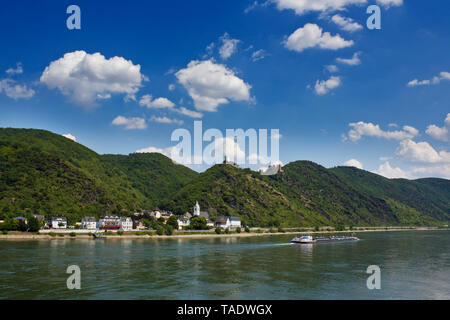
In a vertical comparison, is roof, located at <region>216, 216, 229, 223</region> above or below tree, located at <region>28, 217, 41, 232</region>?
below

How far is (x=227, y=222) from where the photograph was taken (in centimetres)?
18350

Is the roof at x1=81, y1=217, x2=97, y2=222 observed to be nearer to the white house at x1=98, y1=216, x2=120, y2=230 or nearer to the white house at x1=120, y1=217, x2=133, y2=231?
the white house at x1=98, y1=216, x2=120, y2=230

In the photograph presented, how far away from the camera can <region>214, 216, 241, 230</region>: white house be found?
182 metres

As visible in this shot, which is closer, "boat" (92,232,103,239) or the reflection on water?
the reflection on water

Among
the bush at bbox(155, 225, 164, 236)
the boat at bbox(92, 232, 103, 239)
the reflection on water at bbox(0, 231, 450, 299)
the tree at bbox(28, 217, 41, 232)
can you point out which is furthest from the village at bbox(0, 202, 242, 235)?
the reflection on water at bbox(0, 231, 450, 299)

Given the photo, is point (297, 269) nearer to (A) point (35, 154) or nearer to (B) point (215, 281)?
(B) point (215, 281)

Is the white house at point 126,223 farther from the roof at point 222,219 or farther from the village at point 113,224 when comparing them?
the roof at point 222,219

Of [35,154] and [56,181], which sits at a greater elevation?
[35,154]

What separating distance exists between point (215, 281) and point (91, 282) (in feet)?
47.7

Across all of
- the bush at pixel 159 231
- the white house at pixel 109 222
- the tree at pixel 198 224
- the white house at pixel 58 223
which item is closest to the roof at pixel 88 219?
the white house at pixel 109 222

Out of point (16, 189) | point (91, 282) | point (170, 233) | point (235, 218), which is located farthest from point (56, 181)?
point (91, 282)

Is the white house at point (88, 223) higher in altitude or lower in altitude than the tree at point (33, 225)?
lower

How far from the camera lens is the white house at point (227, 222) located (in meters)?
182

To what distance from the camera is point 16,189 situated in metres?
154
